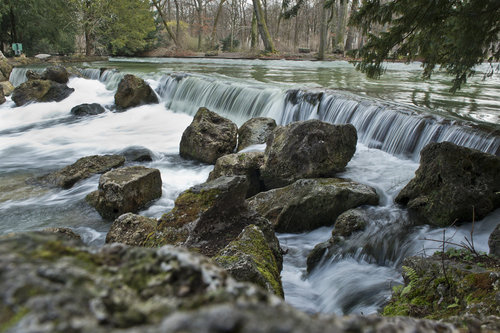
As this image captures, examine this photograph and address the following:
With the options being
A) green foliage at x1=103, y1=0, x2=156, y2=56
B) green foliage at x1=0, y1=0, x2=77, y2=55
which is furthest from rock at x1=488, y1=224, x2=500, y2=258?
green foliage at x1=103, y1=0, x2=156, y2=56

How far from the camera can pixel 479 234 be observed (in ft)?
17.8

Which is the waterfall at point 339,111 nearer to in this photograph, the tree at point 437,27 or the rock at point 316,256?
the tree at point 437,27

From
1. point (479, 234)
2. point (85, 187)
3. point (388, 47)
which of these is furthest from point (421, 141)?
point (85, 187)

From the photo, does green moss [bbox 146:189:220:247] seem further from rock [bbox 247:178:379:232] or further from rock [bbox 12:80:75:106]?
rock [bbox 12:80:75:106]

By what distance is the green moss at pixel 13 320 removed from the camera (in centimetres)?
77

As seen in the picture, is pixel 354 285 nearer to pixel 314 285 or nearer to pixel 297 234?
pixel 314 285

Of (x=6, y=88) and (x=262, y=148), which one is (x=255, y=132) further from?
Answer: (x=6, y=88)

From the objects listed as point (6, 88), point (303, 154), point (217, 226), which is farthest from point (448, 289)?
point (6, 88)

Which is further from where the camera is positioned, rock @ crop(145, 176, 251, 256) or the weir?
the weir

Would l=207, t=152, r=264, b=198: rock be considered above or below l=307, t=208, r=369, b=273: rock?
above

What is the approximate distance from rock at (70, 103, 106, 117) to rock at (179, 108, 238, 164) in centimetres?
761

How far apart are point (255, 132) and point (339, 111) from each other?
8.95ft

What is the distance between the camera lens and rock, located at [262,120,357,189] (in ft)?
24.6

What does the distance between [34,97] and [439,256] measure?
1821 centimetres
